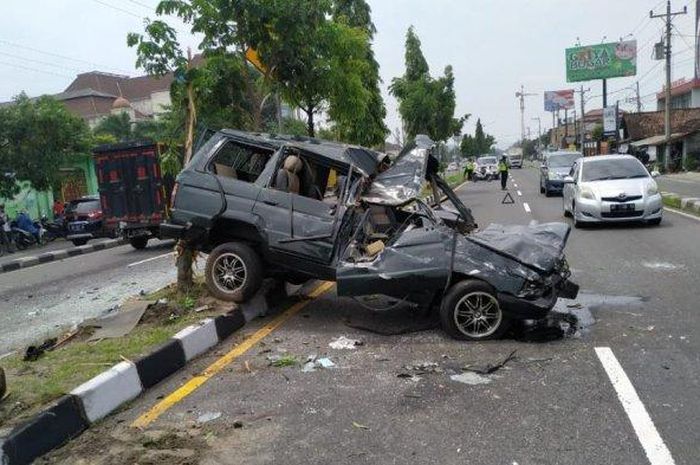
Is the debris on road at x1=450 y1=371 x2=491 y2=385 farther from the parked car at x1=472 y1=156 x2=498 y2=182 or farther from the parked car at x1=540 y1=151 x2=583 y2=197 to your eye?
the parked car at x1=472 y1=156 x2=498 y2=182

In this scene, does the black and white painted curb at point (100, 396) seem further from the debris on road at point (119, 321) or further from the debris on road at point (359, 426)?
the debris on road at point (359, 426)

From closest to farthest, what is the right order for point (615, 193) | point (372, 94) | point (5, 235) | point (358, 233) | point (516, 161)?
point (358, 233) → point (615, 193) → point (5, 235) → point (372, 94) → point (516, 161)

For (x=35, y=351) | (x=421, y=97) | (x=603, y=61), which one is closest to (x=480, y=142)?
(x=603, y=61)

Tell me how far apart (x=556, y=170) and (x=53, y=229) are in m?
19.4

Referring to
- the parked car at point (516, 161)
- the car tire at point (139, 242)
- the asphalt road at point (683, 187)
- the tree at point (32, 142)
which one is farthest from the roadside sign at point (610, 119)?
the car tire at point (139, 242)

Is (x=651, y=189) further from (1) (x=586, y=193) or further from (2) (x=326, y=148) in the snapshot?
(2) (x=326, y=148)

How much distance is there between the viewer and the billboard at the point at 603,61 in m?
55.7

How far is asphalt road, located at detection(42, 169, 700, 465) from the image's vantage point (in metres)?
3.80

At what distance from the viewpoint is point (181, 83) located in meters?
8.72

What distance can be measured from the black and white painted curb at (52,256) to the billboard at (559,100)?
81.4 meters

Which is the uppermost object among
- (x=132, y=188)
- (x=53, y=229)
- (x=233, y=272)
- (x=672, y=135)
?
(x=672, y=135)

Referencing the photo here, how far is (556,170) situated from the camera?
81.8 feet

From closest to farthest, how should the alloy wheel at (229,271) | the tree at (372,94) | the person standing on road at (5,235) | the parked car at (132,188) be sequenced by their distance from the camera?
the alloy wheel at (229,271) → the parked car at (132,188) → the person standing on road at (5,235) → the tree at (372,94)

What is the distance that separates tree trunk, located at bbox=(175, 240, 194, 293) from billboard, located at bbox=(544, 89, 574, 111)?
296 ft
